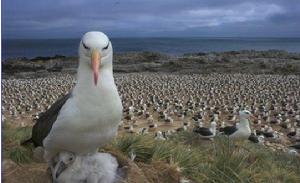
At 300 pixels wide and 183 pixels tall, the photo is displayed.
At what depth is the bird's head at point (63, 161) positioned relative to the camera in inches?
126

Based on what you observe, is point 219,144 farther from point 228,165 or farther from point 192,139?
point 192,139

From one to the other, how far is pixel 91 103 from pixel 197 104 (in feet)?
39.6

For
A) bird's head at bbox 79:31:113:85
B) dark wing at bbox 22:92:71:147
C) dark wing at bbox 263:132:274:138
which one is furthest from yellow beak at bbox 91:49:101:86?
dark wing at bbox 263:132:274:138

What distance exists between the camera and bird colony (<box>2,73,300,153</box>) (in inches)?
409

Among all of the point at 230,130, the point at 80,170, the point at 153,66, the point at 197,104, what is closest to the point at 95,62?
the point at 80,170

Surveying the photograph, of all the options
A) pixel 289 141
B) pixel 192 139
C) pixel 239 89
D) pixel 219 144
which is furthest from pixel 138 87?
pixel 219 144

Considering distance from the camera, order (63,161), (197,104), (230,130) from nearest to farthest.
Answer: (63,161) → (230,130) → (197,104)

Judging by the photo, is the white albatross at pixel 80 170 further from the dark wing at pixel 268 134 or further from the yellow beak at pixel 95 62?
the dark wing at pixel 268 134

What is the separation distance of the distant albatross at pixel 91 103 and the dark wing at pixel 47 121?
0.21 feet

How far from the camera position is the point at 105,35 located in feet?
9.17

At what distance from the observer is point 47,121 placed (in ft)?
10.7

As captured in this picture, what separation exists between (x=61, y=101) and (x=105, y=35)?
0.59m

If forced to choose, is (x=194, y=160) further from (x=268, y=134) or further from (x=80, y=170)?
(x=268, y=134)

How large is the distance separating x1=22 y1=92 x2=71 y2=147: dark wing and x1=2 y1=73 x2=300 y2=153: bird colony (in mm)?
3874
